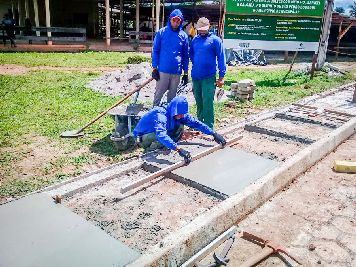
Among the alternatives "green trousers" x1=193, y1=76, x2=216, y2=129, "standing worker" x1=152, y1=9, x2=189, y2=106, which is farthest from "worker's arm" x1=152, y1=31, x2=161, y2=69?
"green trousers" x1=193, y1=76, x2=216, y2=129

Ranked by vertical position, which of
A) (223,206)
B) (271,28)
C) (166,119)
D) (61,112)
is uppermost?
(271,28)

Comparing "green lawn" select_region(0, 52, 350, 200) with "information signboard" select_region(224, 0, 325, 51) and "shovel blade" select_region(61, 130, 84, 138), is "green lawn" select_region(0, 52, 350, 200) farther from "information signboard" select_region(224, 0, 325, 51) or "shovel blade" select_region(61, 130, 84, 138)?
"information signboard" select_region(224, 0, 325, 51)

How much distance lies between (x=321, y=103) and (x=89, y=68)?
30.8 ft

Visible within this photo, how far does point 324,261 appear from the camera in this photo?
3545mm

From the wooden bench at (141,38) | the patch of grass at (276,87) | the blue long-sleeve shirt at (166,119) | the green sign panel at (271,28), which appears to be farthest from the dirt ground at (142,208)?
the wooden bench at (141,38)

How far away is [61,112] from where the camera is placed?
824 cm

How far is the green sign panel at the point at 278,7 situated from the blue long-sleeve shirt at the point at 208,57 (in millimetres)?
7045

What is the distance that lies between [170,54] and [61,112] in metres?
3.24

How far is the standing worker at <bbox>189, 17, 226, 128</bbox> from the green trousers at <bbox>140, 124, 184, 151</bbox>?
0.89m

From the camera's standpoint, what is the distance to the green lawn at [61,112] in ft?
17.5

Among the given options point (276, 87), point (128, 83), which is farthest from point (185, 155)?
point (276, 87)

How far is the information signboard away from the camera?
1302cm

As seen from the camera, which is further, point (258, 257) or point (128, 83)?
point (128, 83)

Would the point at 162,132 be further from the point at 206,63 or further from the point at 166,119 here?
the point at 206,63
